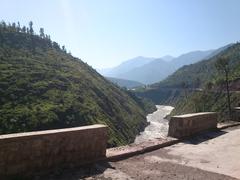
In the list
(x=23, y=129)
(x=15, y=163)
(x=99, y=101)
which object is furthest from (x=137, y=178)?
(x=99, y=101)

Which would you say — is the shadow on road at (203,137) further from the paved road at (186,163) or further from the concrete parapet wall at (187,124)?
the concrete parapet wall at (187,124)

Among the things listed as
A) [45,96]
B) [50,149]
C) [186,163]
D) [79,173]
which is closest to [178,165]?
[186,163]

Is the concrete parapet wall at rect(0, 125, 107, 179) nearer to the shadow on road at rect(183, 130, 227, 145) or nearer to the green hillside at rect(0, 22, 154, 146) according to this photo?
the shadow on road at rect(183, 130, 227, 145)

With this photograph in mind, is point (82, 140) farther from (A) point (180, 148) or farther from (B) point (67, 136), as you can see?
(A) point (180, 148)

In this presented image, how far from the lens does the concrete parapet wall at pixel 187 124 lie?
11.4m

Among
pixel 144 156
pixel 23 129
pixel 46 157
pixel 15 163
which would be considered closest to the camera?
pixel 15 163

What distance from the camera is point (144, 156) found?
8.88 meters

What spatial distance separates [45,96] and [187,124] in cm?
6491

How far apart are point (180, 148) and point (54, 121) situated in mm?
54207

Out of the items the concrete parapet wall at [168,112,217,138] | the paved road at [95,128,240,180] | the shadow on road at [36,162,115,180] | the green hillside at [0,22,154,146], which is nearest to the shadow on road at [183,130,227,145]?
the paved road at [95,128,240,180]

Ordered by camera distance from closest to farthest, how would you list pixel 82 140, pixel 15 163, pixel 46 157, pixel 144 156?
pixel 15 163 < pixel 46 157 < pixel 82 140 < pixel 144 156

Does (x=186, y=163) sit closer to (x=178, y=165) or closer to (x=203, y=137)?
(x=178, y=165)

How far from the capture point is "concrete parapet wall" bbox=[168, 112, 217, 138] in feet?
37.4

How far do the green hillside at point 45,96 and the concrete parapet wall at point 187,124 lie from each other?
46.2 metres
